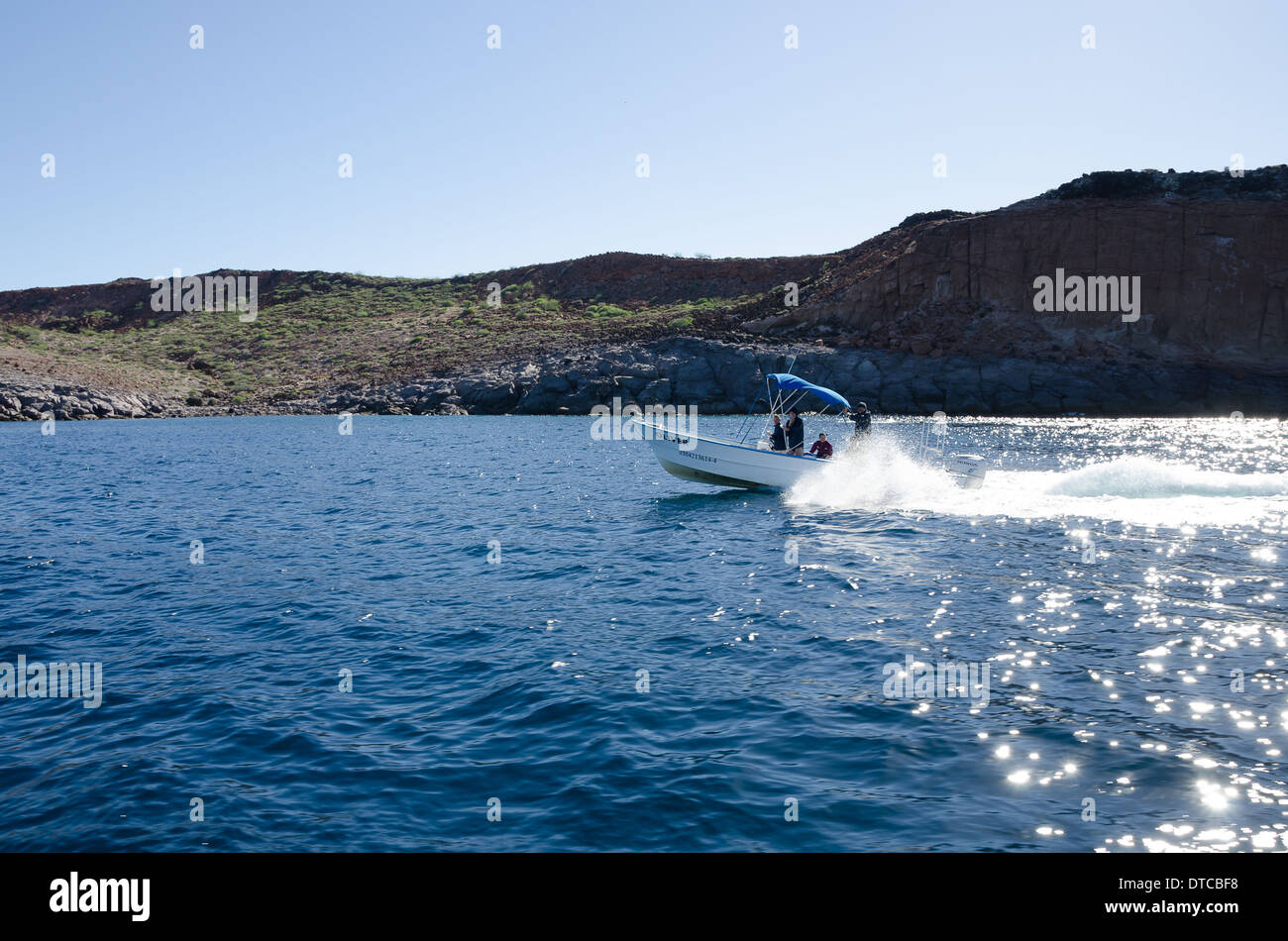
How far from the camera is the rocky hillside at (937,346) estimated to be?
63969mm

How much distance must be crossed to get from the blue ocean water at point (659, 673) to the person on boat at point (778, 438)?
2020 millimetres

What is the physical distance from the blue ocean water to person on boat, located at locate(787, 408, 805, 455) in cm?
172

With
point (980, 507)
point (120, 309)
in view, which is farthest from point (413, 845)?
point (120, 309)

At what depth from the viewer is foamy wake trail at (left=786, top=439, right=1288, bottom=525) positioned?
23094 millimetres

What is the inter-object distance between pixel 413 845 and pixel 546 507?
60.7 ft

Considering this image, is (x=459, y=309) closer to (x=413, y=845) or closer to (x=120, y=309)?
(x=120, y=309)

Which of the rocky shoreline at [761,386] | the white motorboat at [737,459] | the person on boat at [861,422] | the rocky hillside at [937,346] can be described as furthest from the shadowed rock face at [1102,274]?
the white motorboat at [737,459]

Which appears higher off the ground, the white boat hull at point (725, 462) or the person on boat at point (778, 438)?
the person on boat at point (778, 438)

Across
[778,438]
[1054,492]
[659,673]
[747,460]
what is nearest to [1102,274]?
[1054,492]

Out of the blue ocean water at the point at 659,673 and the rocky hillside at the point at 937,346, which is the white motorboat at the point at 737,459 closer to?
the blue ocean water at the point at 659,673

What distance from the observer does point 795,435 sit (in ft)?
85.6

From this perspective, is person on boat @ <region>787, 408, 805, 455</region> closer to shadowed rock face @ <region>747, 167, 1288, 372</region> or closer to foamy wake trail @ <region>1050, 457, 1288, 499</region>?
foamy wake trail @ <region>1050, 457, 1288, 499</region>

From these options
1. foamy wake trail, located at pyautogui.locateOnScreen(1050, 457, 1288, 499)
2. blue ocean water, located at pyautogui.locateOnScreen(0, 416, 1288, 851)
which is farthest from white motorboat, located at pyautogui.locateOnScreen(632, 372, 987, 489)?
foamy wake trail, located at pyautogui.locateOnScreen(1050, 457, 1288, 499)
